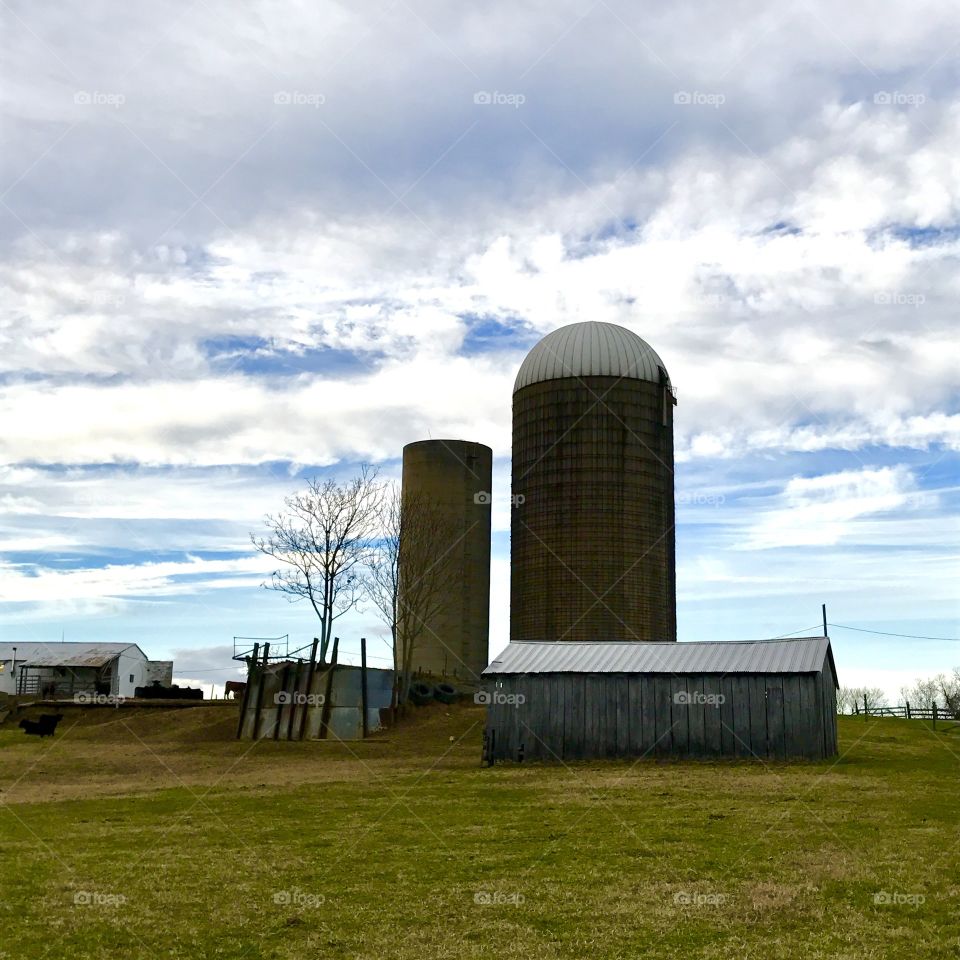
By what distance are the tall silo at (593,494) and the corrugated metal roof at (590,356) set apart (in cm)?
7

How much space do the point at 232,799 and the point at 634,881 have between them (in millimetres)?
12571

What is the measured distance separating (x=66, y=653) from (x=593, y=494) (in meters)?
42.0

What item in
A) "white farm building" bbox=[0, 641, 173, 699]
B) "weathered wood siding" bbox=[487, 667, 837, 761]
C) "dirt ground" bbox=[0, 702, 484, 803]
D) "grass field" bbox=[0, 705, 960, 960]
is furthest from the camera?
"white farm building" bbox=[0, 641, 173, 699]

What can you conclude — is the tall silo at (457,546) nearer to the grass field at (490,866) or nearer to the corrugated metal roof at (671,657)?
the corrugated metal roof at (671,657)

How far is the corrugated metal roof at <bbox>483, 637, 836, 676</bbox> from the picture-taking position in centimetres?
3484

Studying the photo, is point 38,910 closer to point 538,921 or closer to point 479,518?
point 538,921

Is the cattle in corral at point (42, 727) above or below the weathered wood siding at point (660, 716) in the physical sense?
below

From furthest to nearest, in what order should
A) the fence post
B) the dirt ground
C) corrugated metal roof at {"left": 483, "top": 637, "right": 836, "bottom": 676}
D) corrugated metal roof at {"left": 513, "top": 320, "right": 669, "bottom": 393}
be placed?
1. corrugated metal roof at {"left": 513, "top": 320, "right": 669, "bottom": 393}
2. the fence post
3. corrugated metal roof at {"left": 483, "top": 637, "right": 836, "bottom": 676}
4. the dirt ground

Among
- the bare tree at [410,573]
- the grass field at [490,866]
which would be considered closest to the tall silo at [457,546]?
the bare tree at [410,573]

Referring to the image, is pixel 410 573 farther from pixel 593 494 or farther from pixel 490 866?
pixel 490 866

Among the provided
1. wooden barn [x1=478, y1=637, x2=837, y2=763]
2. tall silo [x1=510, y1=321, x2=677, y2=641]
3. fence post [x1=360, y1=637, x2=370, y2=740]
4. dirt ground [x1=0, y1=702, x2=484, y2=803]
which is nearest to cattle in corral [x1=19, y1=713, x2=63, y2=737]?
dirt ground [x1=0, y1=702, x2=484, y2=803]

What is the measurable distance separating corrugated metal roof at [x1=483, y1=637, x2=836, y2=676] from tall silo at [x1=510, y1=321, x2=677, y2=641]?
15.9 metres

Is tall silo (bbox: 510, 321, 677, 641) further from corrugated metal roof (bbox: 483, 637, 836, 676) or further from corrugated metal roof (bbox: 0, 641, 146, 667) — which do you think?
corrugated metal roof (bbox: 0, 641, 146, 667)

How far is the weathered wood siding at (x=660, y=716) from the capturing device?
3381 centimetres
